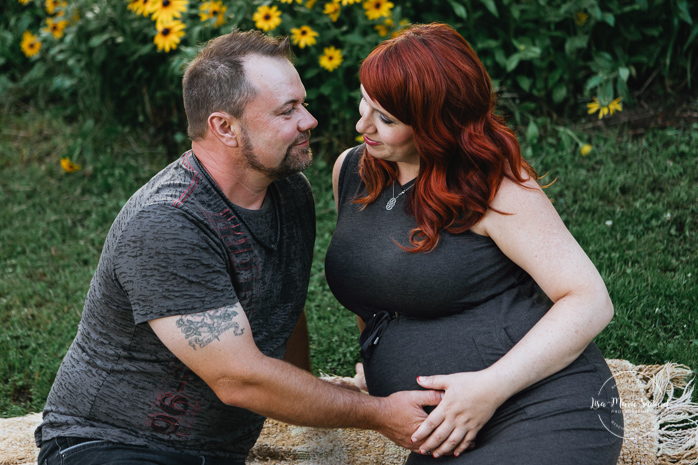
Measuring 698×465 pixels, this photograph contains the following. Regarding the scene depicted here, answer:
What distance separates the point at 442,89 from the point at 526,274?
0.67 metres

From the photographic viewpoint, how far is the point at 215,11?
4.15 metres

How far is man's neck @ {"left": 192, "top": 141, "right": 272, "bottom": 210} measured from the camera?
211 cm

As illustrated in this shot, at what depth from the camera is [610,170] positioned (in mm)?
3975

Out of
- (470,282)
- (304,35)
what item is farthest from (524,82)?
(470,282)

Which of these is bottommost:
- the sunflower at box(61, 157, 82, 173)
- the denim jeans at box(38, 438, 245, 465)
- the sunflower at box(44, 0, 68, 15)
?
the sunflower at box(61, 157, 82, 173)

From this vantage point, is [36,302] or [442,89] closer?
[442,89]

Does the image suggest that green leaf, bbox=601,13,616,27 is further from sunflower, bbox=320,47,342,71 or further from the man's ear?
the man's ear

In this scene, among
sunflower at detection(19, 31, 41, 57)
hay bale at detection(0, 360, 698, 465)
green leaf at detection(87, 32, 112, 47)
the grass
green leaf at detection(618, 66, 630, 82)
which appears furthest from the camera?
sunflower at detection(19, 31, 41, 57)

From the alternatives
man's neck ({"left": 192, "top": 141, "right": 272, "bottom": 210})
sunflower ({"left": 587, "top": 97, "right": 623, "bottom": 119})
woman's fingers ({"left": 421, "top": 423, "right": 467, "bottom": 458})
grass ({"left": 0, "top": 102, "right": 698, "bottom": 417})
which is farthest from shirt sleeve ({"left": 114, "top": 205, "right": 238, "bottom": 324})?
sunflower ({"left": 587, "top": 97, "right": 623, "bottom": 119})

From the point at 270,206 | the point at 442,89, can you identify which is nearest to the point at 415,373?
the point at 270,206

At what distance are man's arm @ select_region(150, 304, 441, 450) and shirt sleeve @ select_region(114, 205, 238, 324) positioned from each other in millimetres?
38

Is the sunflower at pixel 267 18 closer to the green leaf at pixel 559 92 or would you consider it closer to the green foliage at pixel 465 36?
the green foliage at pixel 465 36

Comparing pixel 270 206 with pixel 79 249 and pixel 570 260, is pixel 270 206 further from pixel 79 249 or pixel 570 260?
pixel 79 249

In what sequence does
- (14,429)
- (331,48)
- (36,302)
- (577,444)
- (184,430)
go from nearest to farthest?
(577,444)
(184,430)
(14,429)
(36,302)
(331,48)
